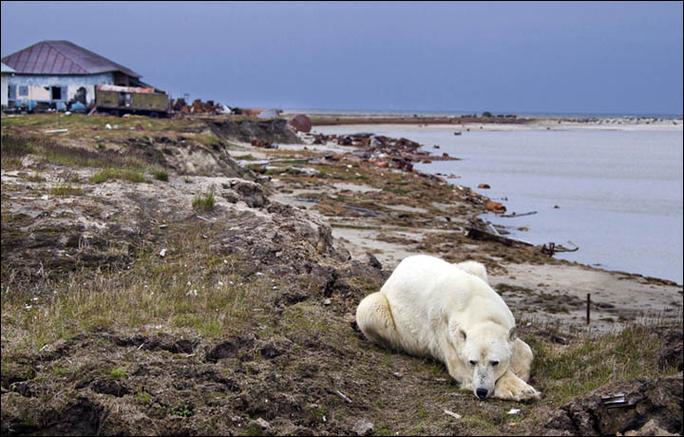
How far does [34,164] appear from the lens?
15.8m

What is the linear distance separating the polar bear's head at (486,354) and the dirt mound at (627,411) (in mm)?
1245

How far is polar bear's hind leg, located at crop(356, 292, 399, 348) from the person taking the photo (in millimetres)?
9148

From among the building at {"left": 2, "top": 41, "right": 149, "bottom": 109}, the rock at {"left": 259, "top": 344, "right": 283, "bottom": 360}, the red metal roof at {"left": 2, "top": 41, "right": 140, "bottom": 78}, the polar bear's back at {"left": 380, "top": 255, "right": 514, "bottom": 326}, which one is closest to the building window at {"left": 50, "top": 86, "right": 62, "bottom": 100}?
the building at {"left": 2, "top": 41, "right": 149, "bottom": 109}

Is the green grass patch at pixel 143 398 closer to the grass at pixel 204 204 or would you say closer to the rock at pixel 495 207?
the grass at pixel 204 204

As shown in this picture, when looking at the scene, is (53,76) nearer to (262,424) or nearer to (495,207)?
(495,207)

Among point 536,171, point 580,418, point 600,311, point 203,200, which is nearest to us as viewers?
point 580,418

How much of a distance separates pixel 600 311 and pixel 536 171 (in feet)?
126

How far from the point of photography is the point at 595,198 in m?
38.2

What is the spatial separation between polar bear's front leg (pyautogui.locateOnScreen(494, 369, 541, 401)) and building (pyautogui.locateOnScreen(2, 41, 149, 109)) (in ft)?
161

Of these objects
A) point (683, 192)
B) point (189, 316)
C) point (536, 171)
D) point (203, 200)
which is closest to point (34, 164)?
point (203, 200)

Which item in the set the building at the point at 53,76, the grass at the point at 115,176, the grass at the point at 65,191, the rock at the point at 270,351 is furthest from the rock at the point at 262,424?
the building at the point at 53,76

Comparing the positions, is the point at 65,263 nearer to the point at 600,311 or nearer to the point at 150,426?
the point at 150,426

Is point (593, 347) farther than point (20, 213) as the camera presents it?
No

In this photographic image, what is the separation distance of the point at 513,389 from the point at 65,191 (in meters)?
8.44
